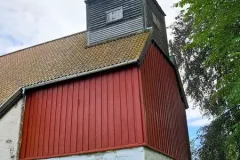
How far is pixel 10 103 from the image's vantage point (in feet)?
37.6

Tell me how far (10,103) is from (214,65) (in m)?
9.05

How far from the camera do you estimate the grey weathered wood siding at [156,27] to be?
46.0 feet

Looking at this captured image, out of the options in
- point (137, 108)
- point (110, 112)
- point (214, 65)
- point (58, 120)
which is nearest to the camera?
point (137, 108)

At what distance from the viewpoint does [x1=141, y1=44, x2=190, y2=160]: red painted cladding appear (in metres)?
10.4

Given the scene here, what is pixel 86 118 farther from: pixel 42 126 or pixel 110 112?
pixel 42 126

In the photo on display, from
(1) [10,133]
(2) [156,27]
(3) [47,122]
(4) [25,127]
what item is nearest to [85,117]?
(3) [47,122]

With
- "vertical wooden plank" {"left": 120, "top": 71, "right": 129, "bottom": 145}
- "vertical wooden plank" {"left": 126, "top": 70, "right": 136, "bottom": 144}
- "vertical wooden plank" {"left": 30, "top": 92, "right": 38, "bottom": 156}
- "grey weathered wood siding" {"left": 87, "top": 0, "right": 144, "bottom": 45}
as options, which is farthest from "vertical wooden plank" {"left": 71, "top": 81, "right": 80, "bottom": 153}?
"grey weathered wood siding" {"left": 87, "top": 0, "right": 144, "bottom": 45}

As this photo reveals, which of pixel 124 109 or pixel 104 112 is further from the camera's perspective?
pixel 104 112

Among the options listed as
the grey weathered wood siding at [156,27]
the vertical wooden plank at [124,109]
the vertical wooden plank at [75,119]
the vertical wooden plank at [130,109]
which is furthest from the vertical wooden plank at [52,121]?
the grey weathered wood siding at [156,27]

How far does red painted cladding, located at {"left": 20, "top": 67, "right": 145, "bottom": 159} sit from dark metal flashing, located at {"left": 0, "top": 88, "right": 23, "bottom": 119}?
398 millimetres

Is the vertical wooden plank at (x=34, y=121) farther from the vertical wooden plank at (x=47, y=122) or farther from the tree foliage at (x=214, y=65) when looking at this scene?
the tree foliage at (x=214, y=65)

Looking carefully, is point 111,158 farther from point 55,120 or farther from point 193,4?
point 193,4

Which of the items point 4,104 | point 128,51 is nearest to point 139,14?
point 128,51

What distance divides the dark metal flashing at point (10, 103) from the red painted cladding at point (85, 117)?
15.7 inches
